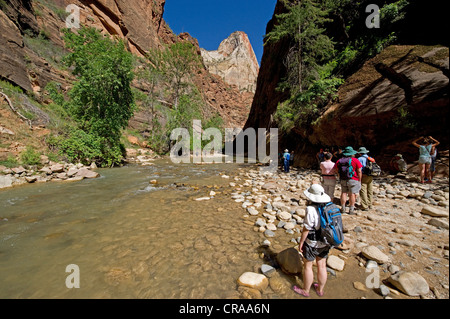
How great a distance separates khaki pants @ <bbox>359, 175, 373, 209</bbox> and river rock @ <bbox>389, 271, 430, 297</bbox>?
9.13ft

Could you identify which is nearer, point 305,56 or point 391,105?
point 391,105

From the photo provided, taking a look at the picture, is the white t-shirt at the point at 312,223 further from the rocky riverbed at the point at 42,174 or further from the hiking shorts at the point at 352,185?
the rocky riverbed at the point at 42,174

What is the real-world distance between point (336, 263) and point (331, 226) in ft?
3.63

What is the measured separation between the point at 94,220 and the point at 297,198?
602 cm

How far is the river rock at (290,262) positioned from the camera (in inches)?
96.2

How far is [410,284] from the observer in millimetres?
1921

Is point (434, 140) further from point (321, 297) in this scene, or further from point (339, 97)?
point (321, 297)

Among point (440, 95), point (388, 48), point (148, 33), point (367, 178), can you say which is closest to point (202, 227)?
point (367, 178)

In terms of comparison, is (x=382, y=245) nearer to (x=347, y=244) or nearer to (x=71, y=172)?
(x=347, y=244)

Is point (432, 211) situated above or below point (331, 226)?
below

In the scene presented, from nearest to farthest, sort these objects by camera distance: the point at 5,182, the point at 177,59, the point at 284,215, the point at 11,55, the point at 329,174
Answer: the point at 284,215 → the point at 329,174 → the point at 5,182 → the point at 11,55 → the point at 177,59

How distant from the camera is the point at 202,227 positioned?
3951mm

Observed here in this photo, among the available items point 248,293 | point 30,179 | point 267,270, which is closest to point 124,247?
point 248,293

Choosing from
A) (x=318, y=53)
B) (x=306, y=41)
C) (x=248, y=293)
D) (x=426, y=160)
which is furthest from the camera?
(x=318, y=53)
